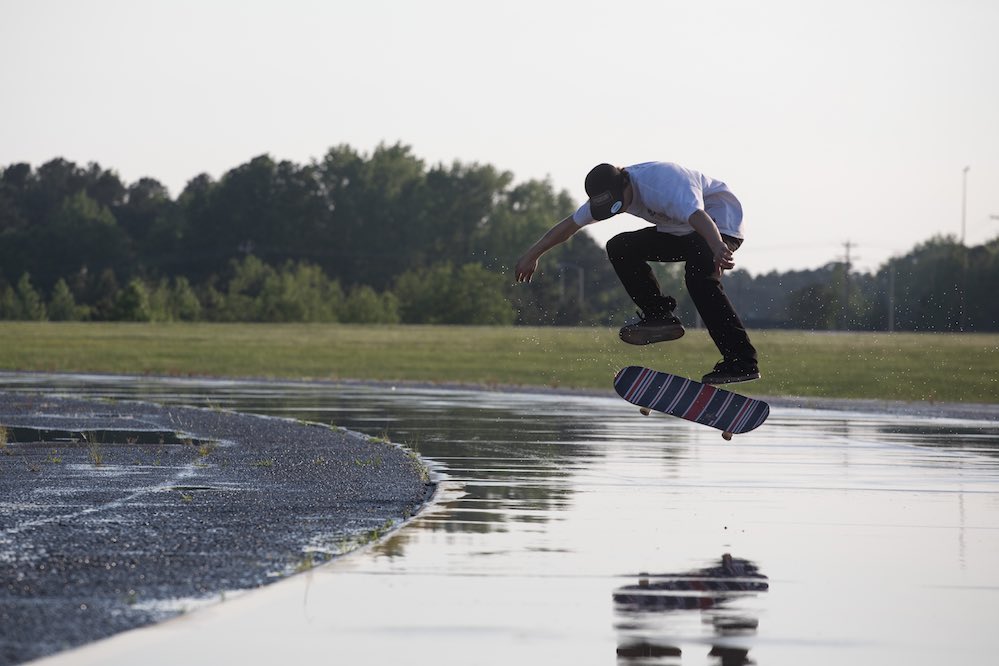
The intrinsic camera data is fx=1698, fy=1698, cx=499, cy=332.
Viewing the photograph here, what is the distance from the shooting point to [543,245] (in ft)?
40.5

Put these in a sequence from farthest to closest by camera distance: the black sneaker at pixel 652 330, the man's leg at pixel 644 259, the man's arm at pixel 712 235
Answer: the black sneaker at pixel 652 330 → the man's leg at pixel 644 259 → the man's arm at pixel 712 235

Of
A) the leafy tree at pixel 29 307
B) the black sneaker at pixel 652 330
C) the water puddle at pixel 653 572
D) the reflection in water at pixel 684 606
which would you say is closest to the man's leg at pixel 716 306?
the black sneaker at pixel 652 330

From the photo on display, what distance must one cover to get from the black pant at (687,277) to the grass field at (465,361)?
25.2m

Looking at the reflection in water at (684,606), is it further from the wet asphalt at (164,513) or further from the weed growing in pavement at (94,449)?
the weed growing in pavement at (94,449)

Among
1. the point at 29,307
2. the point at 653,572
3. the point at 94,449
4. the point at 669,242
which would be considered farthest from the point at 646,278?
the point at 29,307

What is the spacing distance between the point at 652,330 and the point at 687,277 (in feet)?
2.56

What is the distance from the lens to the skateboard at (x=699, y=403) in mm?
13664

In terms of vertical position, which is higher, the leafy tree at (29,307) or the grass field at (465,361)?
the leafy tree at (29,307)

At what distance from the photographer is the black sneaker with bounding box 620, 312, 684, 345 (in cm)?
1298

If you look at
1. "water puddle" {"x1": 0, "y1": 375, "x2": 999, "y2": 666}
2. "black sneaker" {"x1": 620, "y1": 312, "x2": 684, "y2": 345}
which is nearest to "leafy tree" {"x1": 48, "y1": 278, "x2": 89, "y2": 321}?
"water puddle" {"x1": 0, "y1": 375, "x2": 999, "y2": 666}

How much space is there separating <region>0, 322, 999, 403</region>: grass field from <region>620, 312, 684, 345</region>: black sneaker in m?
25.1

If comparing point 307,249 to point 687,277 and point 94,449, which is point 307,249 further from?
point 687,277

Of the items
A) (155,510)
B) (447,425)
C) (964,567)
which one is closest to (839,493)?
(964,567)

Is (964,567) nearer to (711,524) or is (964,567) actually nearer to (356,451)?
(711,524)
